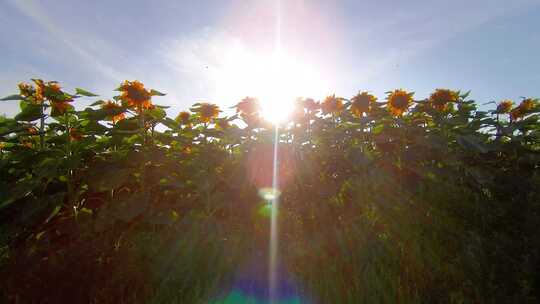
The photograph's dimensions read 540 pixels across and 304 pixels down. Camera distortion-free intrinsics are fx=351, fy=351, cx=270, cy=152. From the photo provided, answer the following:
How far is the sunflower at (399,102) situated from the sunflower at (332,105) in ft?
2.44

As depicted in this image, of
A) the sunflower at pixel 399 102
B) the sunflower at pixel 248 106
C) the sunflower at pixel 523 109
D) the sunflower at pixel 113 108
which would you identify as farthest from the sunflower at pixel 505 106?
the sunflower at pixel 113 108

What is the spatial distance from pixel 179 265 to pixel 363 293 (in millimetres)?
1395

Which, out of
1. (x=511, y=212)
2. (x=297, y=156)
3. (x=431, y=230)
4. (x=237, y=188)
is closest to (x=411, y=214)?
(x=431, y=230)

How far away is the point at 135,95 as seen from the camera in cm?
344

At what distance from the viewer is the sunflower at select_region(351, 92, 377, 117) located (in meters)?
4.70

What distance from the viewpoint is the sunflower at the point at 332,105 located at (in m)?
5.07

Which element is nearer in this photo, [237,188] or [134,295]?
[134,295]

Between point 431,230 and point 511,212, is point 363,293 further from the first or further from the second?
point 511,212

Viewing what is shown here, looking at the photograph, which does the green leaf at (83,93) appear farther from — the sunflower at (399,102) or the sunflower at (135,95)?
the sunflower at (399,102)

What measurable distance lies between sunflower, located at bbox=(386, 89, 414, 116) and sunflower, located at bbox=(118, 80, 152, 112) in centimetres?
295

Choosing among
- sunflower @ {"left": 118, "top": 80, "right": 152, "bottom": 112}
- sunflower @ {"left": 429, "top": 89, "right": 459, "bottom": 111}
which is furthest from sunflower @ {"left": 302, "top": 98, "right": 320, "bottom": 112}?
sunflower @ {"left": 118, "top": 80, "right": 152, "bottom": 112}

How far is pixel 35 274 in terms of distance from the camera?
93.0 inches

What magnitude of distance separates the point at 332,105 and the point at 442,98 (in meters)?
1.43

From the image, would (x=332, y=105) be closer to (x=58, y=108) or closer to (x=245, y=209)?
(x=245, y=209)
